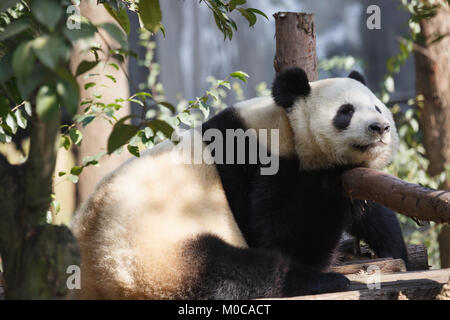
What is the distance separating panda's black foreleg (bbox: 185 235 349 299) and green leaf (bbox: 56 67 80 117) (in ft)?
4.39

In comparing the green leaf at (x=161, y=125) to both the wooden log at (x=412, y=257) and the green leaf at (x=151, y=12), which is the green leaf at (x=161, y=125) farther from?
the wooden log at (x=412, y=257)

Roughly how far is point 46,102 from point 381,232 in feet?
9.40

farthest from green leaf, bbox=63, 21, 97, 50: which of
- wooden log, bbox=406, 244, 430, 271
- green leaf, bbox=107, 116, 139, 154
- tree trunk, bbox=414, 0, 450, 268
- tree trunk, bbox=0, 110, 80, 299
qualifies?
tree trunk, bbox=414, 0, 450, 268

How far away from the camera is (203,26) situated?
11.4 m

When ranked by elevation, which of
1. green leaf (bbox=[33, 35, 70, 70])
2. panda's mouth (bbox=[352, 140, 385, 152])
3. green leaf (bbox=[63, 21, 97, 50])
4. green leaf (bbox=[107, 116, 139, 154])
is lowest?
green leaf (bbox=[107, 116, 139, 154])

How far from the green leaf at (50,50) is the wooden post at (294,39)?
2.72 m

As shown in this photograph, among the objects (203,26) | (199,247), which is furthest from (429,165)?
(203,26)

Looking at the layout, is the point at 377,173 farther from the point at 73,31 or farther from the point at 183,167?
the point at 73,31

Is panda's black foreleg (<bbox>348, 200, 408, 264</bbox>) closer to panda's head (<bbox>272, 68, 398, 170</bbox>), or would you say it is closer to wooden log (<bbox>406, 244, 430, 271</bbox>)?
wooden log (<bbox>406, 244, 430, 271</bbox>)

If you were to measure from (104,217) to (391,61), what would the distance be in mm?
4002

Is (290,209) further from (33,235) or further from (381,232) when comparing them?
(33,235)

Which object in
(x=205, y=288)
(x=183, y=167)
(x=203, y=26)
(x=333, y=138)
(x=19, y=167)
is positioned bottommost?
(x=205, y=288)

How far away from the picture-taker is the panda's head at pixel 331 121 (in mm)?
3135

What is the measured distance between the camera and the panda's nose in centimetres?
302
